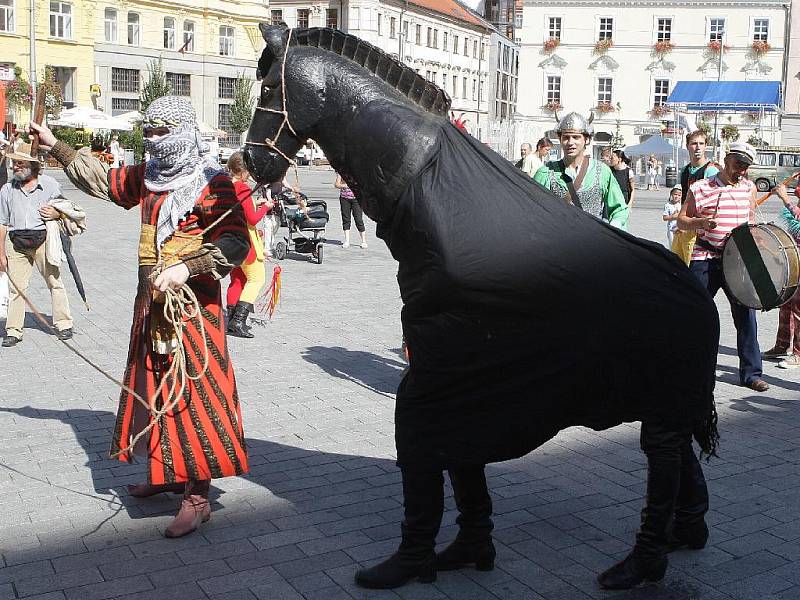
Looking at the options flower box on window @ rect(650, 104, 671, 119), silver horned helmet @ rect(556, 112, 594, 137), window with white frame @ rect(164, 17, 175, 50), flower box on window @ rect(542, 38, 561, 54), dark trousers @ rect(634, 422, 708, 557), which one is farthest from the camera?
flower box on window @ rect(542, 38, 561, 54)

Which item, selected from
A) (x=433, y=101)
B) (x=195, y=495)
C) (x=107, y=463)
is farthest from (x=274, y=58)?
(x=107, y=463)

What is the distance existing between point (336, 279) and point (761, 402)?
7.48 m

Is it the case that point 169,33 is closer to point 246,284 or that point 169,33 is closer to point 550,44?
point 550,44

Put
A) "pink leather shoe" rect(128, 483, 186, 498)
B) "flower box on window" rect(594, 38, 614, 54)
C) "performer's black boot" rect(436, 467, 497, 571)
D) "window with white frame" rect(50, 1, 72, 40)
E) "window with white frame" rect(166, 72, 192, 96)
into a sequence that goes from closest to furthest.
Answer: "performer's black boot" rect(436, 467, 497, 571) < "pink leather shoe" rect(128, 483, 186, 498) < "window with white frame" rect(50, 1, 72, 40) < "window with white frame" rect(166, 72, 192, 96) < "flower box on window" rect(594, 38, 614, 54)

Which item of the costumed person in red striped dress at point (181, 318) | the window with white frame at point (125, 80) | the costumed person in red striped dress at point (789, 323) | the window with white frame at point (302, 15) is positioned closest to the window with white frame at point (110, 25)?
the window with white frame at point (125, 80)

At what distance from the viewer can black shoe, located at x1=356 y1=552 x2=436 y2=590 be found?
4.30 meters

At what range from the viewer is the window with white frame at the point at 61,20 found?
174 ft

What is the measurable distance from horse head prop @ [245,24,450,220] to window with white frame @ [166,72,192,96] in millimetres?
56885

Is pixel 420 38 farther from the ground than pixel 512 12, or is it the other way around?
pixel 512 12

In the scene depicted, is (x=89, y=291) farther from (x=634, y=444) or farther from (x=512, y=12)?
(x=512, y=12)

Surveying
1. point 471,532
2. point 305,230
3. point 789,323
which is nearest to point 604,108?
point 305,230

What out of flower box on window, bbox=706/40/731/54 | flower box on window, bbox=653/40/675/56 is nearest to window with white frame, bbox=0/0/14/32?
flower box on window, bbox=653/40/675/56

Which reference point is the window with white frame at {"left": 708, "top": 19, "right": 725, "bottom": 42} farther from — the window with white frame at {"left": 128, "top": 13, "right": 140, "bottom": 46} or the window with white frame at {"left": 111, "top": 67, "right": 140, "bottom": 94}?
the window with white frame at {"left": 111, "top": 67, "right": 140, "bottom": 94}

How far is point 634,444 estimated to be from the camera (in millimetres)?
6531
